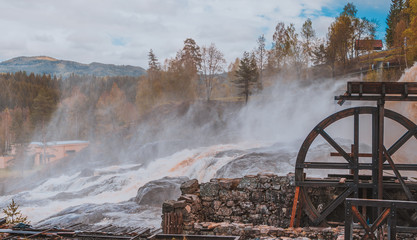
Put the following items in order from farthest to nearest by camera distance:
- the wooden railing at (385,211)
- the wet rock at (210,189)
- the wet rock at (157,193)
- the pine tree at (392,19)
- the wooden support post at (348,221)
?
the pine tree at (392,19) → the wet rock at (157,193) → the wet rock at (210,189) → the wooden support post at (348,221) → the wooden railing at (385,211)

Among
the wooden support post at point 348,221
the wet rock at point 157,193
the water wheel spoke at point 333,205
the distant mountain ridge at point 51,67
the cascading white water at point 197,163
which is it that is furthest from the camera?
the distant mountain ridge at point 51,67

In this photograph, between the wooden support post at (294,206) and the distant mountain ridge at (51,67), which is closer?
the wooden support post at (294,206)

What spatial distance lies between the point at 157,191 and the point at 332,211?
1230 cm

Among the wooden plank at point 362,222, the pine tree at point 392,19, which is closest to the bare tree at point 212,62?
the pine tree at point 392,19

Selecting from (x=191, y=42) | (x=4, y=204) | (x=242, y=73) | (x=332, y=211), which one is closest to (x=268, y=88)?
(x=242, y=73)

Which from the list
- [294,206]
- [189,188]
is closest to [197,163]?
[189,188]

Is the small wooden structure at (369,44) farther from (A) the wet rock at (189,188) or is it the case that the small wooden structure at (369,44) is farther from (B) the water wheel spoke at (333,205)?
(A) the wet rock at (189,188)

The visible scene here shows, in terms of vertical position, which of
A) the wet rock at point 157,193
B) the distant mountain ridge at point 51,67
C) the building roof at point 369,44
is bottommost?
the wet rock at point 157,193

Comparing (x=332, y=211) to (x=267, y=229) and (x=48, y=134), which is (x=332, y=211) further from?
(x=48, y=134)

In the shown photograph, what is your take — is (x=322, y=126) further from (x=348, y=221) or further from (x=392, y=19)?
(x=392, y=19)

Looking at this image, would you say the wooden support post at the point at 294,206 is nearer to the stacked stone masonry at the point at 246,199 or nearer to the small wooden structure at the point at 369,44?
the stacked stone masonry at the point at 246,199

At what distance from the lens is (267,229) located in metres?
9.28

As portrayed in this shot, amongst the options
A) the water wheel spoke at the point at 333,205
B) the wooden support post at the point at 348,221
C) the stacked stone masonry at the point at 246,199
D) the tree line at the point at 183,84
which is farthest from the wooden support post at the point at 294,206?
the tree line at the point at 183,84

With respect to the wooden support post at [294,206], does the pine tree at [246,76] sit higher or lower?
higher
